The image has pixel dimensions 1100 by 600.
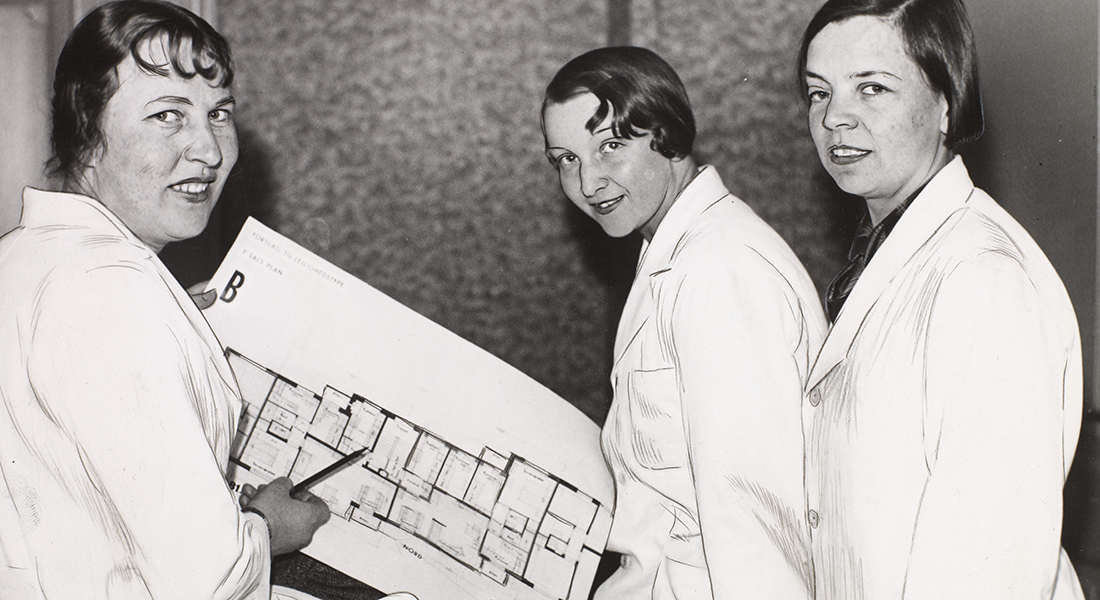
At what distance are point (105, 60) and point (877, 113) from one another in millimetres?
639

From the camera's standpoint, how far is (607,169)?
795mm

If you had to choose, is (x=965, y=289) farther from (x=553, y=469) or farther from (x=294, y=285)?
(x=294, y=285)

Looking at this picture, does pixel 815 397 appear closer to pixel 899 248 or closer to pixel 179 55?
pixel 899 248

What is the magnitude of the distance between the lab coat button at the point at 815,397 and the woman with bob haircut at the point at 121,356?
Answer: 0.48 meters

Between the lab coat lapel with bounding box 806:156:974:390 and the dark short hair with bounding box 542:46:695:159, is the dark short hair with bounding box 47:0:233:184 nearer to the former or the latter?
the dark short hair with bounding box 542:46:695:159

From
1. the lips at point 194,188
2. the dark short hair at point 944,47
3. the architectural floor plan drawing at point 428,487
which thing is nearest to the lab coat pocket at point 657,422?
the architectural floor plan drawing at point 428,487

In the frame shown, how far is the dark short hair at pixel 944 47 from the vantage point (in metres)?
0.67

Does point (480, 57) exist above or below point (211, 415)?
above

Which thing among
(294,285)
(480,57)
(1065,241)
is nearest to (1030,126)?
(1065,241)

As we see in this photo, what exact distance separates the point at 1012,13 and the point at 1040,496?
495 mm

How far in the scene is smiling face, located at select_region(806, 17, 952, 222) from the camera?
2.20 ft

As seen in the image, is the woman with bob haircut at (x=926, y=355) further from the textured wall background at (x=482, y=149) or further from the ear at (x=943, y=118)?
the textured wall background at (x=482, y=149)

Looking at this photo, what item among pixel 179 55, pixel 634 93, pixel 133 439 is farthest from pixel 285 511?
pixel 634 93

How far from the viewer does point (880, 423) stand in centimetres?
63
